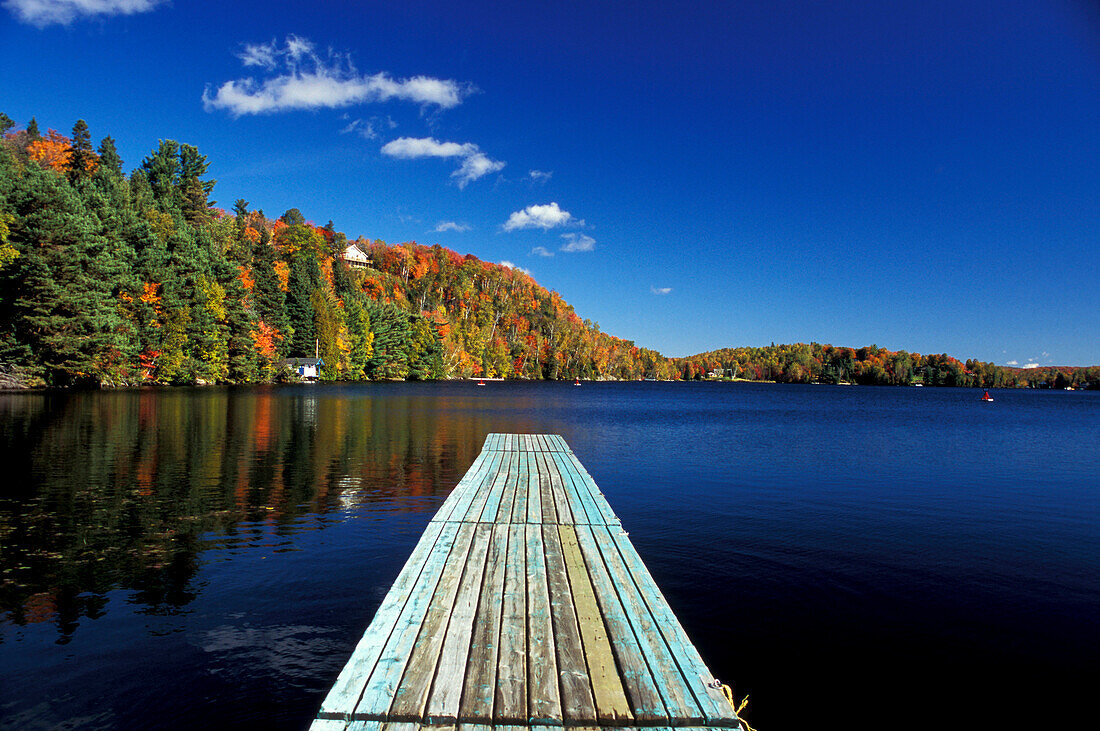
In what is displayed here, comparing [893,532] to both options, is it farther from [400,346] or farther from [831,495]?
[400,346]

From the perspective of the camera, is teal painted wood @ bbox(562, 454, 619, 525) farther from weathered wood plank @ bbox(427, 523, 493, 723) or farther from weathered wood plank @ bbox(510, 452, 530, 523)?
weathered wood plank @ bbox(427, 523, 493, 723)

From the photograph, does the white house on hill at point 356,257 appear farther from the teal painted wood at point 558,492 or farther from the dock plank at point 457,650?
the dock plank at point 457,650

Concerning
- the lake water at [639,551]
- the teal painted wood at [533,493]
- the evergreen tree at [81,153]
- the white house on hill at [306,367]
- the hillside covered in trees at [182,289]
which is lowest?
the lake water at [639,551]

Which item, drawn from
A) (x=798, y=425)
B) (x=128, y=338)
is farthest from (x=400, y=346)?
(x=798, y=425)

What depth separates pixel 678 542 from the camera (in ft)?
33.7

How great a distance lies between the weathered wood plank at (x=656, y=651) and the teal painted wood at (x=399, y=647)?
1.68 meters

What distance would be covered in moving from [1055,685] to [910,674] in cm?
145

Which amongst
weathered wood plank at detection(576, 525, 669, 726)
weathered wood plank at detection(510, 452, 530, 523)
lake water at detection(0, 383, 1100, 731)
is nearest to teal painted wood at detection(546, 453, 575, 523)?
weathered wood plank at detection(510, 452, 530, 523)

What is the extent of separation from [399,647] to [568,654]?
3.98 ft

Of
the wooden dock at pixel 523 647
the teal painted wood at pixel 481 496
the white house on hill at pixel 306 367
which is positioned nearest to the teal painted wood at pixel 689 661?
the wooden dock at pixel 523 647

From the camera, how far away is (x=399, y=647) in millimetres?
4254

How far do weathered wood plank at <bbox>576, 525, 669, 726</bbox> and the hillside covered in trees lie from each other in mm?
47569

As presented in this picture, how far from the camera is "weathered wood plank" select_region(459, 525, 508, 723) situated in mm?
3508

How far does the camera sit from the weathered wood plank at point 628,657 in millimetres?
3518
